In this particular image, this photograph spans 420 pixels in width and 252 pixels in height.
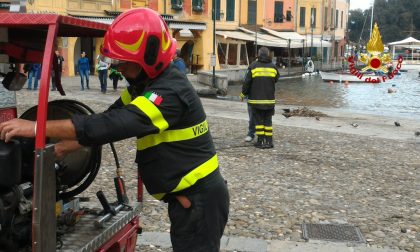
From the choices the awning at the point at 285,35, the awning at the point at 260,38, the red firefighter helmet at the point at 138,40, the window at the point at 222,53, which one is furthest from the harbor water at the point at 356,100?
the red firefighter helmet at the point at 138,40

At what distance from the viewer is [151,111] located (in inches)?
101

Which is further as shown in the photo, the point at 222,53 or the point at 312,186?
the point at 222,53

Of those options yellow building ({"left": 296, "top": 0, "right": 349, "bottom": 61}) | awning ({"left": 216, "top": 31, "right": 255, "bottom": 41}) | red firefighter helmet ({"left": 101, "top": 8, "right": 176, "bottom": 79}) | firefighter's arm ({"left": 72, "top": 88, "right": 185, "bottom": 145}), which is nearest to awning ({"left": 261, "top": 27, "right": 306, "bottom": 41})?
yellow building ({"left": 296, "top": 0, "right": 349, "bottom": 61})

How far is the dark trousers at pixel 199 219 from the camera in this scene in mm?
2838

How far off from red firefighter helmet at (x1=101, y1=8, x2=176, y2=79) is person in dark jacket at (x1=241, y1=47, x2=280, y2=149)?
23.4ft

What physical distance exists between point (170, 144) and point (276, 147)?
739cm

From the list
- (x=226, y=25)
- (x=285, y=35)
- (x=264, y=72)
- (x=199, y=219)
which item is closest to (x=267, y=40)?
(x=226, y=25)

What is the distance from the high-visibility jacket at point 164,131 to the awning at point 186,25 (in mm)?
30000

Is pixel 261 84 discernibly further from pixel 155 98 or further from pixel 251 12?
pixel 251 12

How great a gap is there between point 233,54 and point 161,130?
4084 cm

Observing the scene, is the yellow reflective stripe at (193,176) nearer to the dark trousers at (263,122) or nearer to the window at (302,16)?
the dark trousers at (263,122)

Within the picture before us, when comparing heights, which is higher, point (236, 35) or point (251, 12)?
point (251, 12)

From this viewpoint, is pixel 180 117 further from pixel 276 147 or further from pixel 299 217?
pixel 276 147

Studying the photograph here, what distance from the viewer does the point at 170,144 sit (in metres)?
2.75
